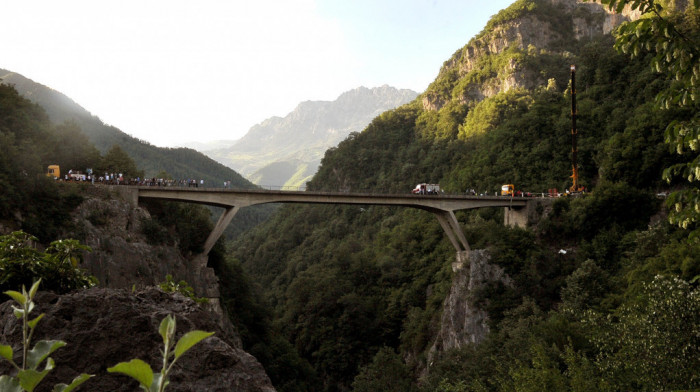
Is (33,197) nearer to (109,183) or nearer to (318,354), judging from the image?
(109,183)

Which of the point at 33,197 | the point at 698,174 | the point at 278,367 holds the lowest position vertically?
the point at 278,367

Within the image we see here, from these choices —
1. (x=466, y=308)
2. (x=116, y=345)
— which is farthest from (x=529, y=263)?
(x=116, y=345)

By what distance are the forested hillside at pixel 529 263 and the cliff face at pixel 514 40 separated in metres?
5.99

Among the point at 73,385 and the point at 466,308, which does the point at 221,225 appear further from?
the point at 73,385

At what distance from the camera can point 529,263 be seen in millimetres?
38094

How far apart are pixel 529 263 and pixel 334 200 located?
16.7m

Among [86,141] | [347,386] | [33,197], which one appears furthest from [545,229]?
[86,141]

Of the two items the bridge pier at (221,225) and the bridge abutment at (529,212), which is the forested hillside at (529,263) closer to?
the bridge abutment at (529,212)

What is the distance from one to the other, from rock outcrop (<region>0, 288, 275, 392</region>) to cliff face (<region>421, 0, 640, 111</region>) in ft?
340

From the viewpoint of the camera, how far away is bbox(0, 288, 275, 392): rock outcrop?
322cm

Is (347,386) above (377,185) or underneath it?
underneath

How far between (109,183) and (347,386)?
2919cm

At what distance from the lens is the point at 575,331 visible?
896 inches

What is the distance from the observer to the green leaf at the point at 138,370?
4.47 feet
